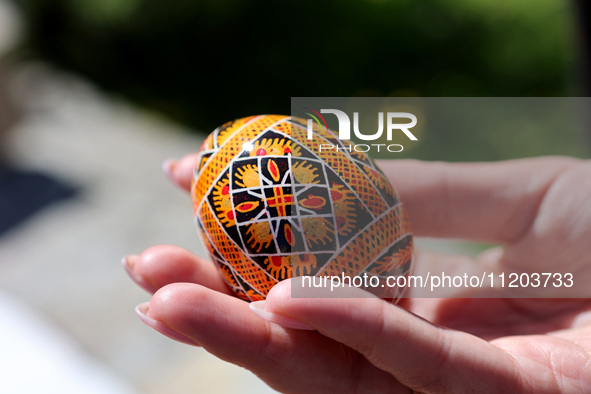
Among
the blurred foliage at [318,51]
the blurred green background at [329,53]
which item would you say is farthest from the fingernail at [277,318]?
the blurred foliage at [318,51]

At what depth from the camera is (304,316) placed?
125 cm

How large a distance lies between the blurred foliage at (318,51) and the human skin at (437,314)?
2.48 meters

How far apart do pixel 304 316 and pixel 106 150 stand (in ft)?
11.1

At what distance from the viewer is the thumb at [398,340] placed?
49.4 inches

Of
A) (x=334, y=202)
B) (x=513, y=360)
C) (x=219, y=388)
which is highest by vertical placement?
(x=334, y=202)

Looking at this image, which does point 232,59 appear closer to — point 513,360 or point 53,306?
point 53,306

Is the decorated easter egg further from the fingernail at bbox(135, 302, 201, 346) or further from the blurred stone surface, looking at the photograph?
the blurred stone surface

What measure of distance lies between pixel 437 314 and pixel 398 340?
532 mm

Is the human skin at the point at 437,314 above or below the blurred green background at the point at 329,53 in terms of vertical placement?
below

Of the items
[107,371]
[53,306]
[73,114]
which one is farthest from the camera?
[73,114]

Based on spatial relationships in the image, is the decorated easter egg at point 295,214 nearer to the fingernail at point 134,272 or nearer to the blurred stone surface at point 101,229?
the fingernail at point 134,272

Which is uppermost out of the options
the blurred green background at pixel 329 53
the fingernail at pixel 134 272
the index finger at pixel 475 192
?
the blurred green background at pixel 329 53

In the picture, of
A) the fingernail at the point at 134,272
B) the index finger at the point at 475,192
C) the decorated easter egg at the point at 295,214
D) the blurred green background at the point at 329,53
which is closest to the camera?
the decorated easter egg at the point at 295,214

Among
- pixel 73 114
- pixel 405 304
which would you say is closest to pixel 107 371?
pixel 405 304
